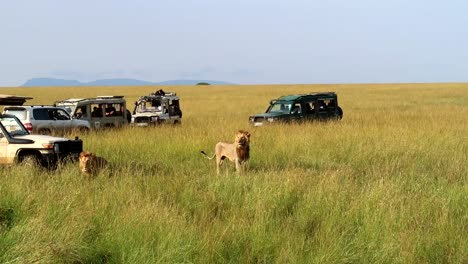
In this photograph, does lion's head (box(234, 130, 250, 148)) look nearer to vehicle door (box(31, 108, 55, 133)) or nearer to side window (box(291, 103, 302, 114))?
vehicle door (box(31, 108, 55, 133))

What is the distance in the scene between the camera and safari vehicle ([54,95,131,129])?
20.7 m

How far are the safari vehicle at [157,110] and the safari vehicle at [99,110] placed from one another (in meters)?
0.94

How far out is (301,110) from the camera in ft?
73.0

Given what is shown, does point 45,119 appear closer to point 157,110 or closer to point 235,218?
point 157,110

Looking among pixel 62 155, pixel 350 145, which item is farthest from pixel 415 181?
pixel 62 155

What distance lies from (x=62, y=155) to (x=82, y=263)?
21.5 ft

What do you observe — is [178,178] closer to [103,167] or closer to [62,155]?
[103,167]

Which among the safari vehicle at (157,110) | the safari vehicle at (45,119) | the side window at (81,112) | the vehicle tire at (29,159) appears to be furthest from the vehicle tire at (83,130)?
the vehicle tire at (29,159)

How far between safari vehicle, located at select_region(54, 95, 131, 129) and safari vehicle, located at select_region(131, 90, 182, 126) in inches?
36.9

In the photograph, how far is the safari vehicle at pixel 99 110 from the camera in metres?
20.7

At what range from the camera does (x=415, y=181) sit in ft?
29.0

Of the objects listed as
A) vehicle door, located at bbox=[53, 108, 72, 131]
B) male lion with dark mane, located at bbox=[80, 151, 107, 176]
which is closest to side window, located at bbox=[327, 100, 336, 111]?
vehicle door, located at bbox=[53, 108, 72, 131]

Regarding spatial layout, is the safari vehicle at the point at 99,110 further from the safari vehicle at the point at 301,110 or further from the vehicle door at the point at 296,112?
the vehicle door at the point at 296,112

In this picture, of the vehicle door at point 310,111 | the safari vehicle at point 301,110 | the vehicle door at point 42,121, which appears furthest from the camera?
the vehicle door at point 310,111
